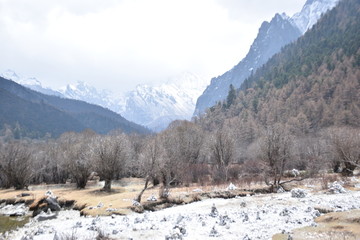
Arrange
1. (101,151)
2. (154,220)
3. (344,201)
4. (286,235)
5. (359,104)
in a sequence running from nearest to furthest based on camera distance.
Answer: (286,235) → (154,220) → (344,201) → (101,151) → (359,104)

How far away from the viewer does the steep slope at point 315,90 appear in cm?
10825

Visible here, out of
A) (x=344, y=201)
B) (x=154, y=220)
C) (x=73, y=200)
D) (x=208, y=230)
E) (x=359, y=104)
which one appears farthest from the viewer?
(x=359, y=104)

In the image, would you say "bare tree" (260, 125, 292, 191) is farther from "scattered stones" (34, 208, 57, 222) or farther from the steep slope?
the steep slope

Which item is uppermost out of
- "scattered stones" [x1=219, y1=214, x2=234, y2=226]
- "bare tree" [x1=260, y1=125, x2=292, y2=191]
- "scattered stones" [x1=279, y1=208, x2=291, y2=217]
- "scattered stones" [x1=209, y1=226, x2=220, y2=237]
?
"bare tree" [x1=260, y1=125, x2=292, y2=191]

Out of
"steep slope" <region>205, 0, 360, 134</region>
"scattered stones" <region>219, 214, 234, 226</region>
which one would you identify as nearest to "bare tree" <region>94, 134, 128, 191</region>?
"scattered stones" <region>219, 214, 234, 226</region>

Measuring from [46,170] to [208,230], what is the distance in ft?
205

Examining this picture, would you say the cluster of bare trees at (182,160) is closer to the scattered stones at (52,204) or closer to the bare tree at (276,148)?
the bare tree at (276,148)

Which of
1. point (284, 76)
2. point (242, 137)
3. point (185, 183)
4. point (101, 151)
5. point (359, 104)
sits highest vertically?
point (284, 76)

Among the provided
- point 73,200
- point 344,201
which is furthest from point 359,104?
point 73,200

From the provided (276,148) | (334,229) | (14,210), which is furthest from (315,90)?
(14,210)

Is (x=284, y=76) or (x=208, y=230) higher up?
(x=284, y=76)

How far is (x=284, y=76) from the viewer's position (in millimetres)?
167125

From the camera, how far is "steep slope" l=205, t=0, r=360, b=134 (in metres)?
108

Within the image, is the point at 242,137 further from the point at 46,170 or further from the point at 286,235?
the point at 286,235
